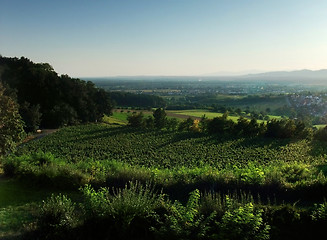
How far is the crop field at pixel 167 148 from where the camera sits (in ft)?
110

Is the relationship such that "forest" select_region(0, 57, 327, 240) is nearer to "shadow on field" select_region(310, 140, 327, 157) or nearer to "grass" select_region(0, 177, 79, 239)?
"grass" select_region(0, 177, 79, 239)

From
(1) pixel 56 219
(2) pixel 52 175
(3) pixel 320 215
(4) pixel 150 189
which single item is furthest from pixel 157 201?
(2) pixel 52 175

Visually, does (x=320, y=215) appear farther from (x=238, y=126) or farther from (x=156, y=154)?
(x=238, y=126)

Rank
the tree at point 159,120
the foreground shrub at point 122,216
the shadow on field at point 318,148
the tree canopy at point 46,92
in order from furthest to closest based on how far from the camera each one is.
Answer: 1. the tree at point 159,120
2. the tree canopy at point 46,92
3. the shadow on field at point 318,148
4. the foreground shrub at point 122,216

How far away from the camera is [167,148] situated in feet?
138

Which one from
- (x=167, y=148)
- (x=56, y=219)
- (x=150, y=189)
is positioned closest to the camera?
(x=56, y=219)

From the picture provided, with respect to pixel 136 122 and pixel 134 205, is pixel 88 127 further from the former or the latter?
pixel 134 205

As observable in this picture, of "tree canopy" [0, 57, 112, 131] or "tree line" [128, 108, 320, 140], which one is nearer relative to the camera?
"tree canopy" [0, 57, 112, 131]

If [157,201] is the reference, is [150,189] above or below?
below

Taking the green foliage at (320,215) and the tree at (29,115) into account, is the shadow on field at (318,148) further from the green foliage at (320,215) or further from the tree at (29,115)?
the tree at (29,115)

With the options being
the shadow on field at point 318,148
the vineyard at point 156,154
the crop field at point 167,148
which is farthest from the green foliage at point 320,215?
the shadow on field at point 318,148

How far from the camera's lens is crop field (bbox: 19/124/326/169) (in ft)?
110

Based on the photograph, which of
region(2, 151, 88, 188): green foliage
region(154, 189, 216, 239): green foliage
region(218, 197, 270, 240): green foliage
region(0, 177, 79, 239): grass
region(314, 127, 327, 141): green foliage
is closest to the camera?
region(218, 197, 270, 240): green foliage

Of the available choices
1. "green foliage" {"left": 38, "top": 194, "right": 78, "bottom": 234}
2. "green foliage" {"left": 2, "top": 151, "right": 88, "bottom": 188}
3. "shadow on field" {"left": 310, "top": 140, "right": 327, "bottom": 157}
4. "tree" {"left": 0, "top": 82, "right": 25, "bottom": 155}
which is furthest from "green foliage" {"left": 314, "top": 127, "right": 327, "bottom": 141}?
"green foliage" {"left": 38, "top": 194, "right": 78, "bottom": 234}
